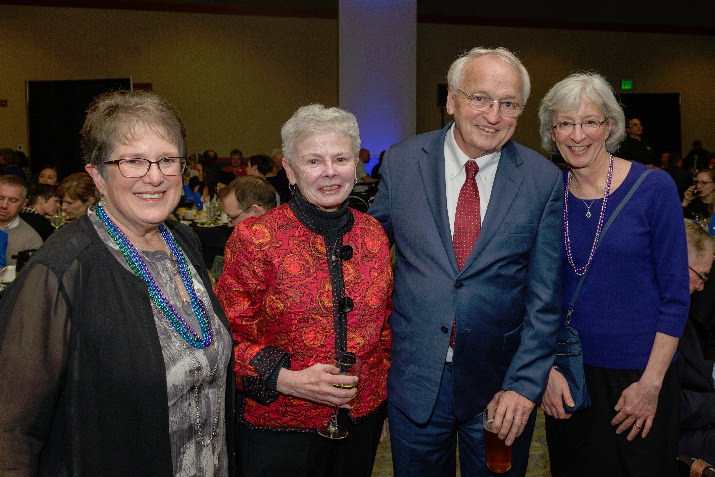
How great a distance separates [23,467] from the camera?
1232mm

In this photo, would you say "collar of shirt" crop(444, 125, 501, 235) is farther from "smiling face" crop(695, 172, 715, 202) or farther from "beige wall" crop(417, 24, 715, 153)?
"beige wall" crop(417, 24, 715, 153)

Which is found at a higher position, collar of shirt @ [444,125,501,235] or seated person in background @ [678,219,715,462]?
collar of shirt @ [444,125,501,235]

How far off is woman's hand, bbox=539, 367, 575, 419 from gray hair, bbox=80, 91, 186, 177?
4.53ft

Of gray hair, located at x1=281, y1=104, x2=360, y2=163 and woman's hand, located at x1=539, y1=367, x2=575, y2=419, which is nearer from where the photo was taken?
gray hair, located at x1=281, y1=104, x2=360, y2=163

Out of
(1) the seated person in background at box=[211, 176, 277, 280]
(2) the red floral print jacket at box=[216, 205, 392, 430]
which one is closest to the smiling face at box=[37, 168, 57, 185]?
(1) the seated person in background at box=[211, 176, 277, 280]

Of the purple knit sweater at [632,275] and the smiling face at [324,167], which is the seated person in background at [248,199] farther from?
the purple knit sweater at [632,275]

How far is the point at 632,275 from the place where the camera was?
192cm

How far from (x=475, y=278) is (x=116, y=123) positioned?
3.47 feet

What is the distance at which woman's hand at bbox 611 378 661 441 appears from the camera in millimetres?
1936

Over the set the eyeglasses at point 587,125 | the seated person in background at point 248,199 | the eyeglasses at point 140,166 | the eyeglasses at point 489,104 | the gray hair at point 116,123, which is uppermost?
the eyeglasses at point 489,104

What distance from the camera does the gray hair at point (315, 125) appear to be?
1721mm

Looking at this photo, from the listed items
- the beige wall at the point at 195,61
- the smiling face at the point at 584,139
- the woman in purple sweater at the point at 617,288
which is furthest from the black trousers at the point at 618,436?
the beige wall at the point at 195,61

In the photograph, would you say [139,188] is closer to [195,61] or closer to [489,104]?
[489,104]

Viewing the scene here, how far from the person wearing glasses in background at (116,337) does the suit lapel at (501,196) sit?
79 cm
